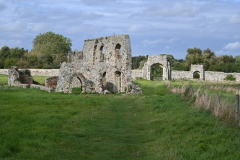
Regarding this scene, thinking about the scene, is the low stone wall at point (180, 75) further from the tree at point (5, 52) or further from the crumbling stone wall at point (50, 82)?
the tree at point (5, 52)

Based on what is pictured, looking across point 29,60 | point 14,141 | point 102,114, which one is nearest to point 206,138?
point 14,141

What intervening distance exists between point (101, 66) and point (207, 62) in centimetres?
6159

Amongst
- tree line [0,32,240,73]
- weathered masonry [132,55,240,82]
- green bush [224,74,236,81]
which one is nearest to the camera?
green bush [224,74,236,81]

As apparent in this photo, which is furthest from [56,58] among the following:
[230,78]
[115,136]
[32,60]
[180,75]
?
[115,136]

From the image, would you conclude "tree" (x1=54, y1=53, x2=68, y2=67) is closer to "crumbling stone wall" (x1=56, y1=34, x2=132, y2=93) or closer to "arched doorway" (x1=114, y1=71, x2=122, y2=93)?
"crumbling stone wall" (x1=56, y1=34, x2=132, y2=93)

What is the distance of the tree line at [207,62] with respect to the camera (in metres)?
71.4

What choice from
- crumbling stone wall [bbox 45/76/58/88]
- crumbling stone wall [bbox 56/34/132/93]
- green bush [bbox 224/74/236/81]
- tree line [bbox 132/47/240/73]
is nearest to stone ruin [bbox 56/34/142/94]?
crumbling stone wall [bbox 56/34/132/93]

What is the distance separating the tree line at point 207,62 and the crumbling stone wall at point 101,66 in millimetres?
44616

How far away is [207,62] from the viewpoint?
8638 cm

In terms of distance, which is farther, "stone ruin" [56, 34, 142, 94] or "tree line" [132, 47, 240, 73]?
"tree line" [132, 47, 240, 73]

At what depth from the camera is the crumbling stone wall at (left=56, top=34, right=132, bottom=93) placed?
88.9 feet

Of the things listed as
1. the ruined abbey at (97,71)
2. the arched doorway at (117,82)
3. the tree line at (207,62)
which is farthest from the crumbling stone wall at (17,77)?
the tree line at (207,62)

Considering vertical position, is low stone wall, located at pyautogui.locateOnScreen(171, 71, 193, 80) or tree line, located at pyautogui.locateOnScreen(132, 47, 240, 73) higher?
tree line, located at pyautogui.locateOnScreen(132, 47, 240, 73)

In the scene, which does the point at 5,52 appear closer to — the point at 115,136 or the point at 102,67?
the point at 102,67
